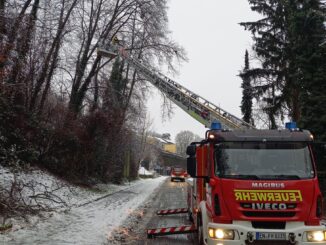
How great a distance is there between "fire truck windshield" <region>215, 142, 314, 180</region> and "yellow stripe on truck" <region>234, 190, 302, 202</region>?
30 cm

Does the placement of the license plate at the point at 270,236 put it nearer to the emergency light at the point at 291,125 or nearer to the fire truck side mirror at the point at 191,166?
the fire truck side mirror at the point at 191,166

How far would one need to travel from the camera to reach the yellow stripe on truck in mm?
7527

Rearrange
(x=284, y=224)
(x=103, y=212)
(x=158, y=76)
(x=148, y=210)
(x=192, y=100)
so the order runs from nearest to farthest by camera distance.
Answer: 1. (x=284, y=224)
2. (x=103, y=212)
3. (x=148, y=210)
4. (x=192, y=100)
5. (x=158, y=76)

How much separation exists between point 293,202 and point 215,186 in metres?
1.40

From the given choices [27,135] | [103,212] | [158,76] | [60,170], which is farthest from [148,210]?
[158,76]

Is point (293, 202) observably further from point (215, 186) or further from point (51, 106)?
point (51, 106)

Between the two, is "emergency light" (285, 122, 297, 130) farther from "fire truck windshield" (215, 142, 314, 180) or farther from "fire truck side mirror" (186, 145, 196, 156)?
"fire truck side mirror" (186, 145, 196, 156)

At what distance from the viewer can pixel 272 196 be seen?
753 centimetres

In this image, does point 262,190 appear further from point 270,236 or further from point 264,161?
point 270,236

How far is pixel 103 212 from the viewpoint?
1667 centimetres

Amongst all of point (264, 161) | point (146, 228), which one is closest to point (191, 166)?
point (264, 161)

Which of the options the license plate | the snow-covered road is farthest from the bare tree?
the license plate

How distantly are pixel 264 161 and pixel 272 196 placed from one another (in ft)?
2.36

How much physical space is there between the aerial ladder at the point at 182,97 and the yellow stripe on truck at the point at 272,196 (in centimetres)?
1420
